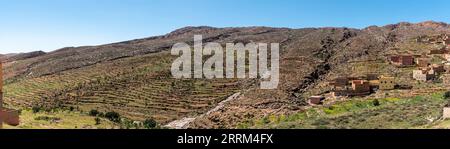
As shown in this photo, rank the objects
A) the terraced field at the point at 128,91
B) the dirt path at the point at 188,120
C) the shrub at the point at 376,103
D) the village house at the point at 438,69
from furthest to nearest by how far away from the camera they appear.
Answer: the terraced field at the point at 128,91
the village house at the point at 438,69
the dirt path at the point at 188,120
the shrub at the point at 376,103

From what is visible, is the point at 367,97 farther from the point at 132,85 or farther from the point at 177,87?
the point at 132,85

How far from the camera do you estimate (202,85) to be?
208ft

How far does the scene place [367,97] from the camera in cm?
4491

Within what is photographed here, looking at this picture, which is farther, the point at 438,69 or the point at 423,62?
the point at 423,62

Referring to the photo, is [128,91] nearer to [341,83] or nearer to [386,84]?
[341,83]

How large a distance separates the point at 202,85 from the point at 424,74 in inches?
984

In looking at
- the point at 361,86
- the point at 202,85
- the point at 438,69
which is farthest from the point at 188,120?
the point at 438,69

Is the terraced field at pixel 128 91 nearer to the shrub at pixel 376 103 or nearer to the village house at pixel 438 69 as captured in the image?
the shrub at pixel 376 103

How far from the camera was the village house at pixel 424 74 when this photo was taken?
49.7m

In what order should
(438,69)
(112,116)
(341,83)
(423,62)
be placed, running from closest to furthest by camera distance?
(112,116) → (341,83) → (438,69) → (423,62)

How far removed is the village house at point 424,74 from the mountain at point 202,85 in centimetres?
79

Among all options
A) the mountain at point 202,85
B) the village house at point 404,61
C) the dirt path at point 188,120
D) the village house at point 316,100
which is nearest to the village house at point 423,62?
the village house at point 404,61

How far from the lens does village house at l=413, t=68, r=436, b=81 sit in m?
49.7

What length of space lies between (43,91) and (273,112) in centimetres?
3824
